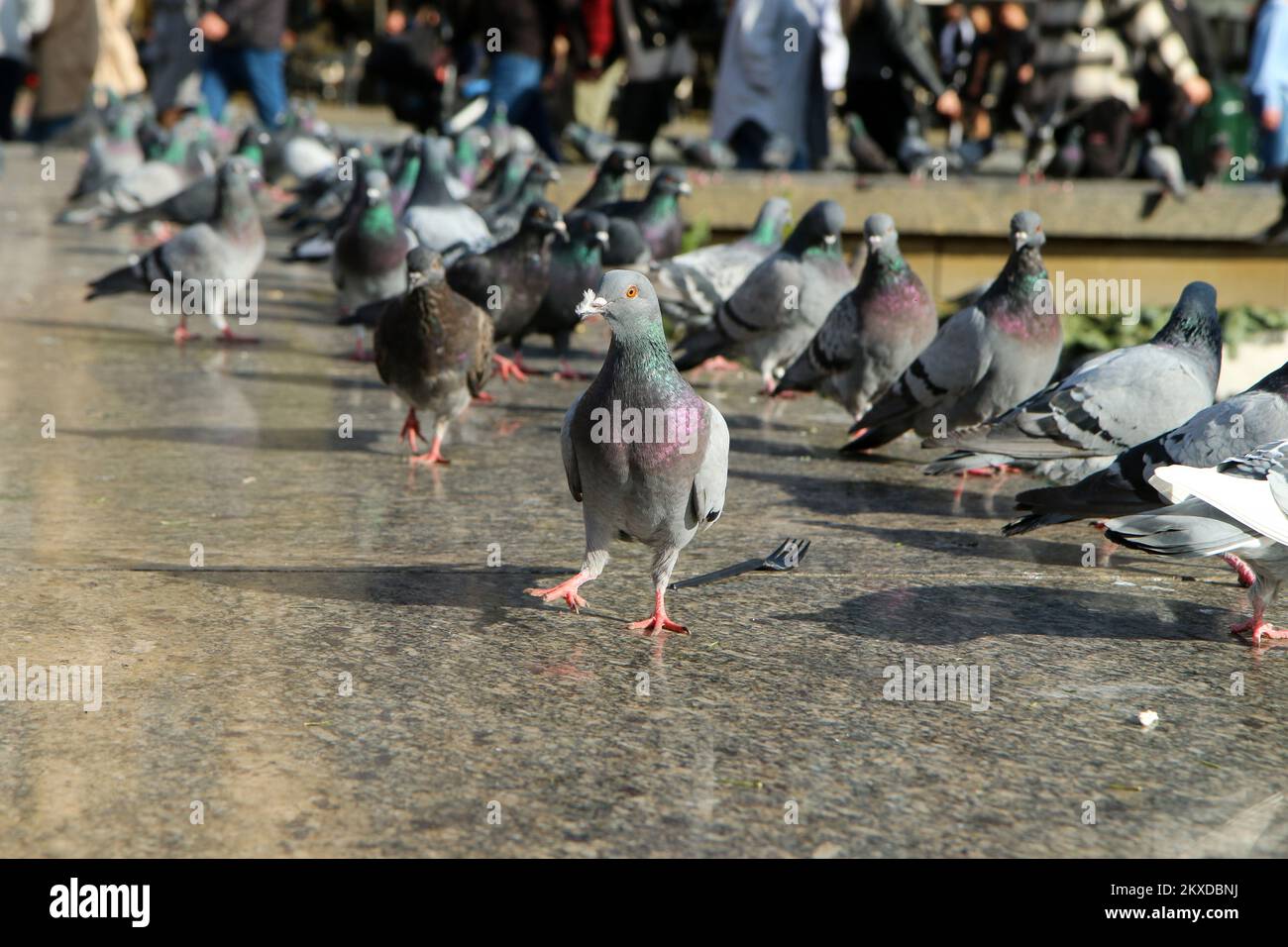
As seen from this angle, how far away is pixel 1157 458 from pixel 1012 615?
0.68 m

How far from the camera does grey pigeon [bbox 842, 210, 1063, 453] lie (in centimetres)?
620

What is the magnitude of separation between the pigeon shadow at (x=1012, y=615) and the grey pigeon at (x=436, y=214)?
5.51 metres

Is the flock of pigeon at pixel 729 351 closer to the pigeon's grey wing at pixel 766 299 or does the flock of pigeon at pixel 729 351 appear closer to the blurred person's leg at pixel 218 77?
the pigeon's grey wing at pixel 766 299

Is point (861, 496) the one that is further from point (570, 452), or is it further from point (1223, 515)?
point (1223, 515)

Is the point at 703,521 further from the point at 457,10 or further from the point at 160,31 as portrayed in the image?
the point at 160,31

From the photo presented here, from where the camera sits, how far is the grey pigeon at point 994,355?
6.20 meters

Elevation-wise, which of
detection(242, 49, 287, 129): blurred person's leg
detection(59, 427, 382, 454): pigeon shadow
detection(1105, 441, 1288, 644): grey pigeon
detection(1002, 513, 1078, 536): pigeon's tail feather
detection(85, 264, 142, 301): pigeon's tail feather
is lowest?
detection(1002, 513, 1078, 536): pigeon's tail feather

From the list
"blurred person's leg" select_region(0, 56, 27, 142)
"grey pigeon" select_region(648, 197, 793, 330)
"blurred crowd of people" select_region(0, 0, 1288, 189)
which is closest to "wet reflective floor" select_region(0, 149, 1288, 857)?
"grey pigeon" select_region(648, 197, 793, 330)

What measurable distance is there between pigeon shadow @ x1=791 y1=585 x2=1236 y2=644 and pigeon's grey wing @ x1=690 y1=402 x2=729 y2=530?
1.39 ft

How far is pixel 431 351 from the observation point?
243 inches

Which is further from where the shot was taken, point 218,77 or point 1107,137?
point 218,77

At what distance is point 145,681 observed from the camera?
3617 mm

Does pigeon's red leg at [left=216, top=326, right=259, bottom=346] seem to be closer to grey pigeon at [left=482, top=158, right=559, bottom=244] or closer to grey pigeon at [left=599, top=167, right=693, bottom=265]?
grey pigeon at [left=482, top=158, right=559, bottom=244]

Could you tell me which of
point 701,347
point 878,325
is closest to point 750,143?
point 701,347
